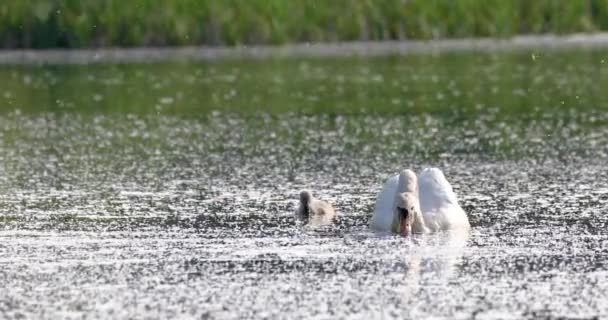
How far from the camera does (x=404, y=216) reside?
16547 mm

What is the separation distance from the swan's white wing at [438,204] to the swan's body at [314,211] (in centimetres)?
84

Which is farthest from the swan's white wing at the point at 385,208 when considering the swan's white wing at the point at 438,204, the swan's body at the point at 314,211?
the swan's body at the point at 314,211

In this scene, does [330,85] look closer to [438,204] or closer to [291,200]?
[291,200]

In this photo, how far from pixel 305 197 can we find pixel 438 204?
4.72 ft

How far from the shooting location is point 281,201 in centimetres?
1891

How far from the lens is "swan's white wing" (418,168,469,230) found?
16797 mm

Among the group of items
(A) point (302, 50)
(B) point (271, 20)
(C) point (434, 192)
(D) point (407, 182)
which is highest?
(B) point (271, 20)

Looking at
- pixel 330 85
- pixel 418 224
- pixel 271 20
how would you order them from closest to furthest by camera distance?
1. pixel 418 224
2. pixel 330 85
3. pixel 271 20

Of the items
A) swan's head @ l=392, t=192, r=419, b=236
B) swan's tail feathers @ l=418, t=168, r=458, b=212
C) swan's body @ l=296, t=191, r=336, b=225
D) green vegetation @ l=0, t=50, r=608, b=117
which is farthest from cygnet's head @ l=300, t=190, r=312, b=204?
green vegetation @ l=0, t=50, r=608, b=117

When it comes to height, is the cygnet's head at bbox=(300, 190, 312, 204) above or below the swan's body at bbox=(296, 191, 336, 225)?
above

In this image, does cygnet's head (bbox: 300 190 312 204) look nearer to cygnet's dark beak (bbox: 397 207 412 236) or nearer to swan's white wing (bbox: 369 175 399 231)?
swan's white wing (bbox: 369 175 399 231)

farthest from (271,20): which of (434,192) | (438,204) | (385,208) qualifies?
(385,208)

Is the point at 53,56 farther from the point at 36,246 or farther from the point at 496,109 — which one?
the point at 36,246

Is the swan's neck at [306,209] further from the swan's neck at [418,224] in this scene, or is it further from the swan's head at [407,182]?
the swan's neck at [418,224]
